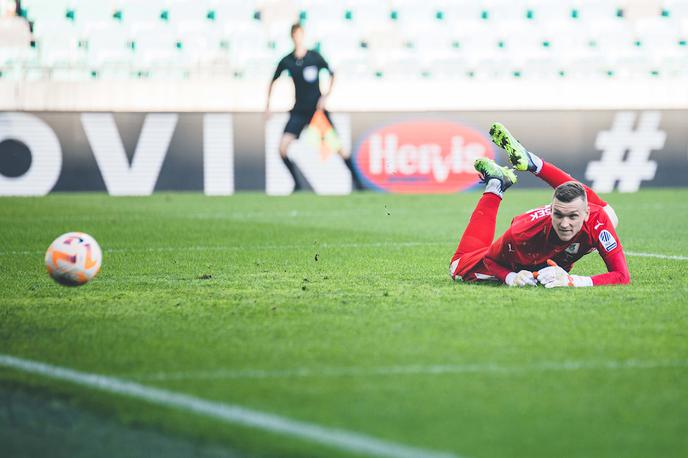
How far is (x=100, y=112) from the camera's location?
16297 millimetres

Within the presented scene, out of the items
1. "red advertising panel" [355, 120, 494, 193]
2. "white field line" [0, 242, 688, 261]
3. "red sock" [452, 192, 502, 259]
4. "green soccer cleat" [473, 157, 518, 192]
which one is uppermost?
"green soccer cleat" [473, 157, 518, 192]

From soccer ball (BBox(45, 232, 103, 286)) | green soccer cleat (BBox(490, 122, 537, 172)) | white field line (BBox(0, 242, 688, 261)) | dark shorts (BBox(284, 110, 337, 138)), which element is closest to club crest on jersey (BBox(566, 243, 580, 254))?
green soccer cleat (BBox(490, 122, 537, 172))

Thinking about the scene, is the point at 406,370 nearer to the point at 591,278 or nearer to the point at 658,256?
the point at 591,278

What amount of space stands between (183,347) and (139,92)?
13223mm

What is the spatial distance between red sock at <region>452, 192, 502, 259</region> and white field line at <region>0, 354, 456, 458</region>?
329cm

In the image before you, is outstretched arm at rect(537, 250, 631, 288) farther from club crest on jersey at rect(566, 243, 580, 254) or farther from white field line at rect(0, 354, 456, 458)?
white field line at rect(0, 354, 456, 458)

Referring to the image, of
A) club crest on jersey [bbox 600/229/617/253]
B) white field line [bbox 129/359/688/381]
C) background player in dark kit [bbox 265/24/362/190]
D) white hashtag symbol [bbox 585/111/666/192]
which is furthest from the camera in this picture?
white hashtag symbol [bbox 585/111/666/192]

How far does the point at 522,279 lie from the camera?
602 cm

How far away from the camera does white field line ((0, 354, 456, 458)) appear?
113 inches

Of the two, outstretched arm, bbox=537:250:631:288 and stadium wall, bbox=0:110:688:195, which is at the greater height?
outstretched arm, bbox=537:250:631:288

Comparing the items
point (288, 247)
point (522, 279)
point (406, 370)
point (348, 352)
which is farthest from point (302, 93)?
point (406, 370)

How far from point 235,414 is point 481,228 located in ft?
12.1

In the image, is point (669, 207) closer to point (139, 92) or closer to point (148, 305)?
point (139, 92)

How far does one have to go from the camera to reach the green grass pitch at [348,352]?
3031 millimetres
